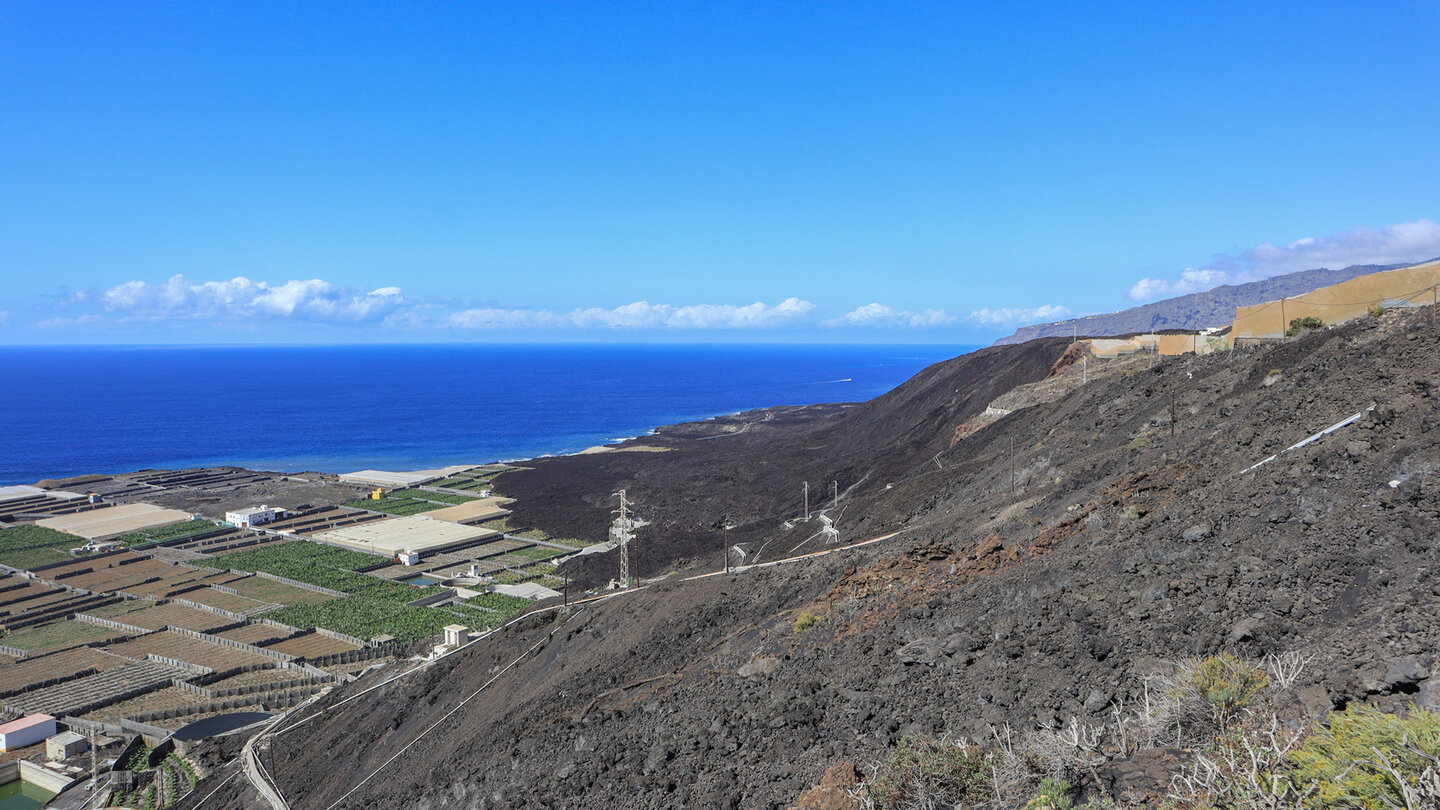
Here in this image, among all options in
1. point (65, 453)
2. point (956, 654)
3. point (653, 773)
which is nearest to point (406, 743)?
point (653, 773)

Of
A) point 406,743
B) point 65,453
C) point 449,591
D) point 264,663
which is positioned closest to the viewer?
point 406,743

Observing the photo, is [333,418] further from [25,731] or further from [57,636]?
[25,731]

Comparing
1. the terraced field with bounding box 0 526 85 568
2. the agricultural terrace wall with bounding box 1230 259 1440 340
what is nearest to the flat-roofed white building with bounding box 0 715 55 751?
the terraced field with bounding box 0 526 85 568

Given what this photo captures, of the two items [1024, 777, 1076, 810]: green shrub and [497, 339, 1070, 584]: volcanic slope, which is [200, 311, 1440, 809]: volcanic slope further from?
[497, 339, 1070, 584]: volcanic slope

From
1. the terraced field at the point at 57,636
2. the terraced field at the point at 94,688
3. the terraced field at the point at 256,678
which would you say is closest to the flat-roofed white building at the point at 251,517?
the terraced field at the point at 57,636

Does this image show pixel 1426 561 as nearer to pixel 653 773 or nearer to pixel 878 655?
pixel 878 655

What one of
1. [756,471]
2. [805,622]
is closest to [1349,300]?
[805,622]
